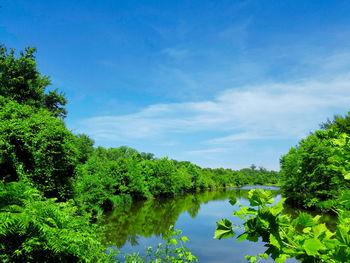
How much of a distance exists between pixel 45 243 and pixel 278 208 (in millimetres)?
4758

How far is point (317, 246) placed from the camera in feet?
3.01

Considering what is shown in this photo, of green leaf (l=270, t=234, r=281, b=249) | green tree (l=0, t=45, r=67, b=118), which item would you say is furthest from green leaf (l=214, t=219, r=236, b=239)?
green tree (l=0, t=45, r=67, b=118)

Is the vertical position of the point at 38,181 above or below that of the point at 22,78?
below

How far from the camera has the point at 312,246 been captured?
0.94 meters

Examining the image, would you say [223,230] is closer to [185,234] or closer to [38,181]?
[38,181]

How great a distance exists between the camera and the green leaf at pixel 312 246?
0.92 m

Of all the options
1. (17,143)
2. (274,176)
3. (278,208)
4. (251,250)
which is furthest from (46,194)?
(274,176)

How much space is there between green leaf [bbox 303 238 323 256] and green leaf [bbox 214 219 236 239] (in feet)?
1.11

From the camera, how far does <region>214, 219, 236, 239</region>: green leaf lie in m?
1.12

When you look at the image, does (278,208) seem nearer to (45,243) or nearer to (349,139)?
(349,139)

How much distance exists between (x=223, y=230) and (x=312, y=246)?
16.3 inches

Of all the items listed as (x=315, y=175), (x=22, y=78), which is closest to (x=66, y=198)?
(x=22, y=78)

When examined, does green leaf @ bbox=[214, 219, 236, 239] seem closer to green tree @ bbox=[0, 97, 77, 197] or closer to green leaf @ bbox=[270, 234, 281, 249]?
green leaf @ bbox=[270, 234, 281, 249]

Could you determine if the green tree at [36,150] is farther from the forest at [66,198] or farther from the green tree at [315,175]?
the green tree at [315,175]
